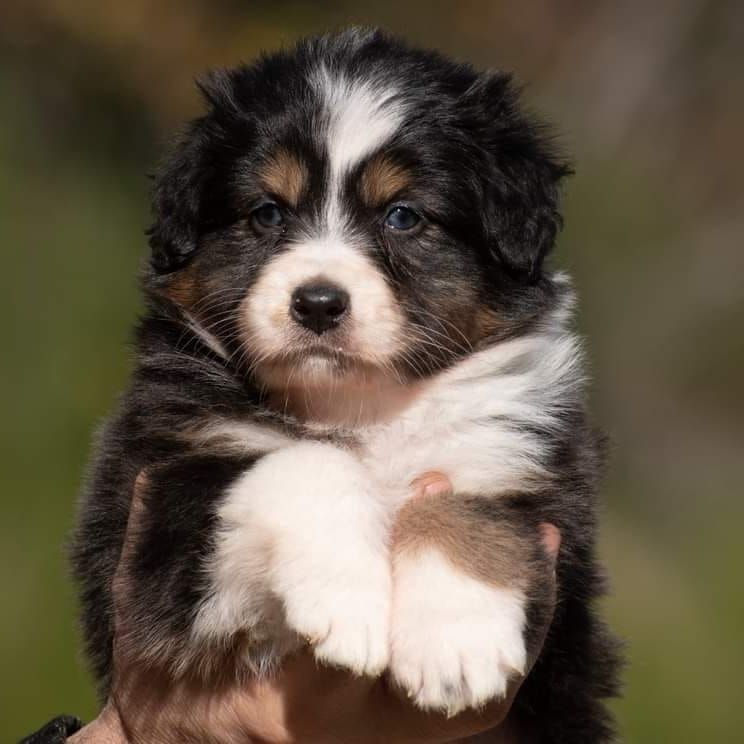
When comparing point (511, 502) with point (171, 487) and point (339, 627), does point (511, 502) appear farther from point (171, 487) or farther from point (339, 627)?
point (171, 487)

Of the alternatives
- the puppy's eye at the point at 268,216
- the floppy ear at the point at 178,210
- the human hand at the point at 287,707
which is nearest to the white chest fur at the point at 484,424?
the human hand at the point at 287,707

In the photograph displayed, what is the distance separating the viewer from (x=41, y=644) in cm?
661

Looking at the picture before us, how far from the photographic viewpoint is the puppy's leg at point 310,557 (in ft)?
8.37

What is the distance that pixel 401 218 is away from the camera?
10.7 ft

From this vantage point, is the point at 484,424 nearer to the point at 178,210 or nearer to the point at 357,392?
the point at 357,392

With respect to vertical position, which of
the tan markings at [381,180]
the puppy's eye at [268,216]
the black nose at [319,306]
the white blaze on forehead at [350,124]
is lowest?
the black nose at [319,306]

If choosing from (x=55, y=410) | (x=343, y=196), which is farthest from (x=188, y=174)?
(x=55, y=410)

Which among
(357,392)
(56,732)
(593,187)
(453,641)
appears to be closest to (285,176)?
(357,392)

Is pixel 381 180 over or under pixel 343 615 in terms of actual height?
over

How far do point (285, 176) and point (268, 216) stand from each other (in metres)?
0.13

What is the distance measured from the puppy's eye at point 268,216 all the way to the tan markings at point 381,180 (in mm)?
246

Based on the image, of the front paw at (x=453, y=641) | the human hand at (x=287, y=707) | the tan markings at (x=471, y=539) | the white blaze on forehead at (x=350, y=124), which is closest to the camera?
the front paw at (x=453, y=641)

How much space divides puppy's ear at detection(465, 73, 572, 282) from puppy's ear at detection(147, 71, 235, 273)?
753mm

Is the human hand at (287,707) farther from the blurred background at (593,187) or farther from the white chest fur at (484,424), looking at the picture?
the blurred background at (593,187)
